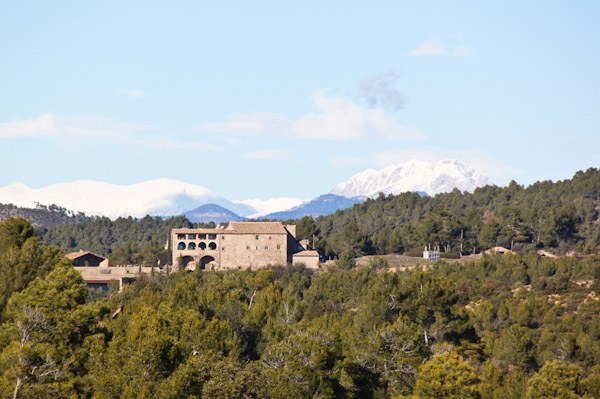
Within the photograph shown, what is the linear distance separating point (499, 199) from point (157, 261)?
51301 mm

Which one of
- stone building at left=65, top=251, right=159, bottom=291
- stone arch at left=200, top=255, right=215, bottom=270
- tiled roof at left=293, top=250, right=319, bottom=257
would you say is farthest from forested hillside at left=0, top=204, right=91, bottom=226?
tiled roof at left=293, top=250, right=319, bottom=257

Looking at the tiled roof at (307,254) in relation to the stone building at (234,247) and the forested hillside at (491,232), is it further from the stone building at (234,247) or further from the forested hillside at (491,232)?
the forested hillside at (491,232)

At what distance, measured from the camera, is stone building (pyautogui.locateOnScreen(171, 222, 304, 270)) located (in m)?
88.0

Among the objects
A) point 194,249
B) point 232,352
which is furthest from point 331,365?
point 194,249

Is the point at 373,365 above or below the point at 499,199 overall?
below

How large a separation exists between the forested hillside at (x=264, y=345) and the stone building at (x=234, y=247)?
79.6 feet

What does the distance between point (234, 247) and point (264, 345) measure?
4223cm

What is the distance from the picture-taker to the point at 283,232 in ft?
291

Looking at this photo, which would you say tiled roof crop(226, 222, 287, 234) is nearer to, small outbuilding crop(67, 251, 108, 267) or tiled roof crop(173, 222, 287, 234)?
tiled roof crop(173, 222, 287, 234)

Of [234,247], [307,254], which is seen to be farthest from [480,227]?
[234,247]

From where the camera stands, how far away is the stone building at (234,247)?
88.0 meters

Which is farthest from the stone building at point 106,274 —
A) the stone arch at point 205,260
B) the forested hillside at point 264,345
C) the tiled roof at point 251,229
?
the forested hillside at point 264,345

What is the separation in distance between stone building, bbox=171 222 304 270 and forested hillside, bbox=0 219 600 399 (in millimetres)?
24270

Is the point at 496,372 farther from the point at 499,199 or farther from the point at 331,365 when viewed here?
the point at 499,199
